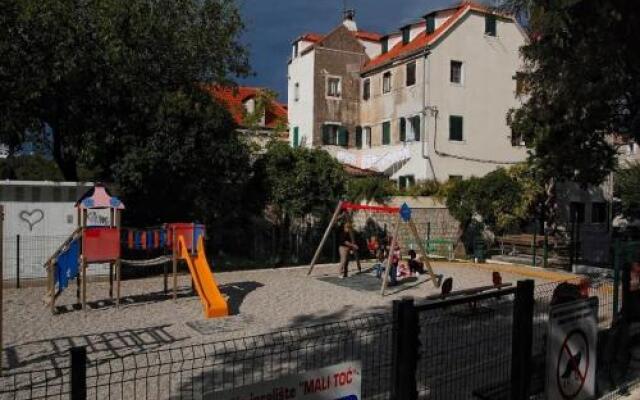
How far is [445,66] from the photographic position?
1300 inches

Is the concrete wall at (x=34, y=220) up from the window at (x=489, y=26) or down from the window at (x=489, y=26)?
down

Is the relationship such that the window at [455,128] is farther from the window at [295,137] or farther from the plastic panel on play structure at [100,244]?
the plastic panel on play structure at [100,244]

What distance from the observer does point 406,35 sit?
37.8 metres

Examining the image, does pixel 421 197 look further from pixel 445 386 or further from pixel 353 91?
pixel 445 386

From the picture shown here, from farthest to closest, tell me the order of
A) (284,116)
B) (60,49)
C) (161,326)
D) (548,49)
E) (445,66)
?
(284,116), (445,66), (60,49), (548,49), (161,326)

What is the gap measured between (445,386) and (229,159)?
1313cm

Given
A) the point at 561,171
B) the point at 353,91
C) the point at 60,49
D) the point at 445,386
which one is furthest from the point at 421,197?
the point at 445,386

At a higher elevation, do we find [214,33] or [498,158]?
[214,33]

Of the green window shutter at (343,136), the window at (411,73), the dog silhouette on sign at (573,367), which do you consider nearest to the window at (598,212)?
the window at (411,73)

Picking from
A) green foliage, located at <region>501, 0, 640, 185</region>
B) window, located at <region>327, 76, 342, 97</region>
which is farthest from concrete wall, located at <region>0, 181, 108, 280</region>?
window, located at <region>327, 76, 342, 97</region>

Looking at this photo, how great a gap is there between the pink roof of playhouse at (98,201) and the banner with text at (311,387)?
34.5 ft

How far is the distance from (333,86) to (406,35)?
225 inches

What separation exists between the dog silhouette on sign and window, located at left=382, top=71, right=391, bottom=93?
101ft

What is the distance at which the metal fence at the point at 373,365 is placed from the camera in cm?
530
